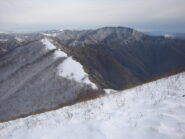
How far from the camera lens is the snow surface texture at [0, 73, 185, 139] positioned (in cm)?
792

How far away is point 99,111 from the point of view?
36.7 feet

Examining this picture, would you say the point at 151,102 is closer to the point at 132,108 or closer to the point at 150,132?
the point at 132,108

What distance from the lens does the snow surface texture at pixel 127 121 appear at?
7.92 meters

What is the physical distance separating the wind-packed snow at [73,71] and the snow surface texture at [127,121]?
34.1 m

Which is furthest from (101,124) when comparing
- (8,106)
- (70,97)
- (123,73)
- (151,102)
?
(123,73)

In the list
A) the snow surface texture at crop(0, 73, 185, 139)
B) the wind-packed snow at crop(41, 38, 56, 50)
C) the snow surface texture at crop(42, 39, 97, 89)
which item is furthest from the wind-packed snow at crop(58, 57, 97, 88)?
the snow surface texture at crop(0, 73, 185, 139)

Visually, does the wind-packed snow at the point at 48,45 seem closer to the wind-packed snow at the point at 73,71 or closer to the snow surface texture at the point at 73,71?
the snow surface texture at the point at 73,71

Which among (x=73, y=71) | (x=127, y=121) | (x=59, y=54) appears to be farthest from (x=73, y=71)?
(x=127, y=121)

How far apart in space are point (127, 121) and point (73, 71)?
147 ft

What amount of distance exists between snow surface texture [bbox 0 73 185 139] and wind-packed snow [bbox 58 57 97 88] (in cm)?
3407

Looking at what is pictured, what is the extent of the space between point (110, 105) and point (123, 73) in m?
139

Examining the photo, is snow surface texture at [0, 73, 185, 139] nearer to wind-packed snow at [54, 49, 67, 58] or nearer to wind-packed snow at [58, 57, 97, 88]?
wind-packed snow at [58, 57, 97, 88]

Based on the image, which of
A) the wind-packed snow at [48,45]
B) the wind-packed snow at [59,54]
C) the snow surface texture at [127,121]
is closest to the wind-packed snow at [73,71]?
the wind-packed snow at [59,54]

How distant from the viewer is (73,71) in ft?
175
